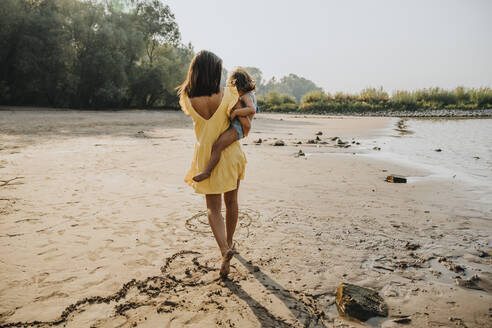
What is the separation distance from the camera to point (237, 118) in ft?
8.32

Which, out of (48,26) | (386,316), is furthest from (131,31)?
(386,316)

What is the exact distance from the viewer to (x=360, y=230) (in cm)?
362

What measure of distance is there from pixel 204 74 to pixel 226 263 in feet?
5.23

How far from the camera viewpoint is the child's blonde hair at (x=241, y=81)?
2.56 metres

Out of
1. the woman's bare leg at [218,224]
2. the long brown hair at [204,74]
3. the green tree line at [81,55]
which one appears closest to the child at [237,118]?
the long brown hair at [204,74]

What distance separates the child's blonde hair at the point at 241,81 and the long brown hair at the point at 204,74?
12 centimetres

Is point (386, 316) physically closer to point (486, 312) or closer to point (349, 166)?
point (486, 312)

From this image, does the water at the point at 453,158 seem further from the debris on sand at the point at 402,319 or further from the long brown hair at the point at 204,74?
the long brown hair at the point at 204,74

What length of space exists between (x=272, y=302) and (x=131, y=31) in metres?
32.3

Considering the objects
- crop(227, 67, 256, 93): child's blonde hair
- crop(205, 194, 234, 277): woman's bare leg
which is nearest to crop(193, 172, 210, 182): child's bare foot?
crop(205, 194, 234, 277): woman's bare leg

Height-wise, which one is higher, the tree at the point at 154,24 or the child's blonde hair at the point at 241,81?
the tree at the point at 154,24

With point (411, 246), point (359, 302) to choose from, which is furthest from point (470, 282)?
point (359, 302)

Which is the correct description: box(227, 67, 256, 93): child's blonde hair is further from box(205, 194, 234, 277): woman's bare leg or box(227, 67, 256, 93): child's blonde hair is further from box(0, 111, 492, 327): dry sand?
box(0, 111, 492, 327): dry sand

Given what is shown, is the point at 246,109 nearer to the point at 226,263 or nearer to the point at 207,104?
the point at 207,104
